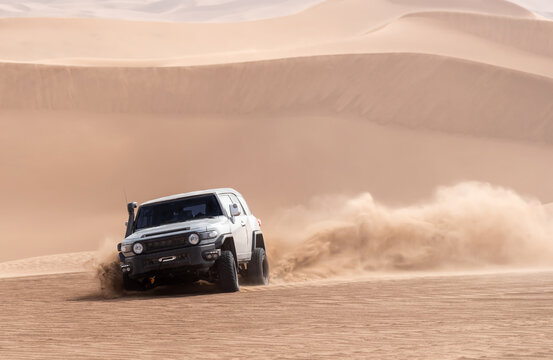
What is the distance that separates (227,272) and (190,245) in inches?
26.3

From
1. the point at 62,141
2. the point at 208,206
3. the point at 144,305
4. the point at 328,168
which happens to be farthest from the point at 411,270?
the point at 62,141

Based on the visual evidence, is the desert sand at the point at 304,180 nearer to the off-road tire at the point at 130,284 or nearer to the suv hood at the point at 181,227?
the off-road tire at the point at 130,284

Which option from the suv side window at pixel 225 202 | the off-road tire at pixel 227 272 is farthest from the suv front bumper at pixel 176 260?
the suv side window at pixel 225 202

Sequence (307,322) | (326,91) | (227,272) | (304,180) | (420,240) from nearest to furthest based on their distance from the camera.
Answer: (307,322), (227,272), (420,240), (304,180), (326,91)

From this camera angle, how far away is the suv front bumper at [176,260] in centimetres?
1256

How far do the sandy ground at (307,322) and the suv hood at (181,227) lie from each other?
0.96 metres

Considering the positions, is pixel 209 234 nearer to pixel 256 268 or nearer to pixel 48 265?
pixel 256 268

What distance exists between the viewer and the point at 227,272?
12.7m

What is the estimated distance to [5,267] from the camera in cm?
2603

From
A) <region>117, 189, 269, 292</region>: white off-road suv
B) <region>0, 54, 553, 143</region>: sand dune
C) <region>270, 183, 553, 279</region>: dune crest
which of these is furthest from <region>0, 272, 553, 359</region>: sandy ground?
<region>0, 54, 553, 143</region>: sand dune

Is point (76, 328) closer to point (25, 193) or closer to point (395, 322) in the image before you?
point (395, 322)

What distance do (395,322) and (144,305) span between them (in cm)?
414

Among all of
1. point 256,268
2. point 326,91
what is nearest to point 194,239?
point 256,268

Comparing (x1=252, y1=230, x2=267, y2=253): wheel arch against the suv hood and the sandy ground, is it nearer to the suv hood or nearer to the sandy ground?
the sandy ground
